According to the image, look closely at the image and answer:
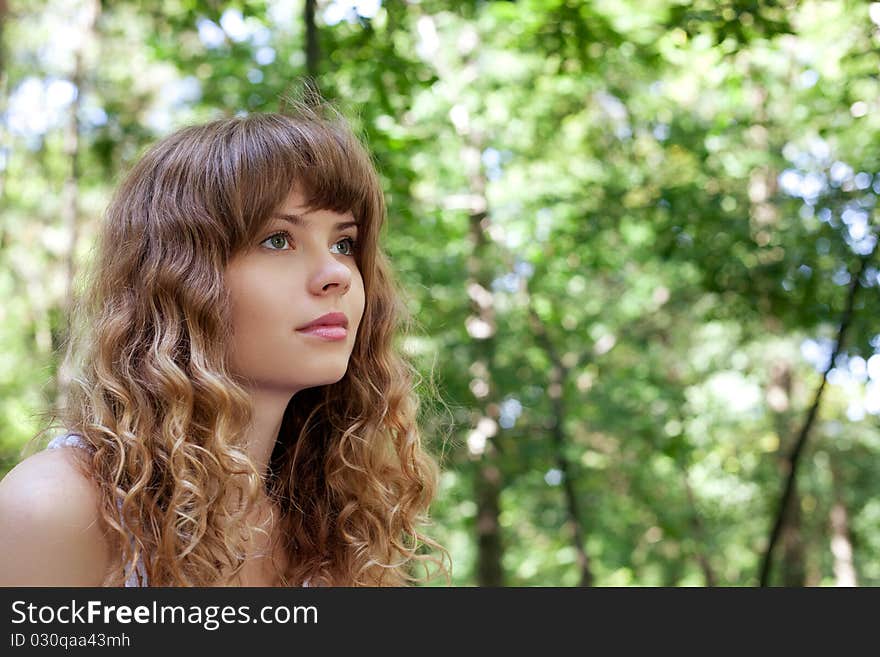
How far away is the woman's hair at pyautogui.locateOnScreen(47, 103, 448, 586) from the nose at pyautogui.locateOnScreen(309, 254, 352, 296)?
147 millimetres

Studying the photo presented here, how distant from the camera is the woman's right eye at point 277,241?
79.6 inches

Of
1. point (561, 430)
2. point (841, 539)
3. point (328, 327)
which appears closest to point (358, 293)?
point (328, 327)

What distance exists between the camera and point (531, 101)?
9.20m

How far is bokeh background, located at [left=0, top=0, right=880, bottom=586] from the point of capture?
5.12 m

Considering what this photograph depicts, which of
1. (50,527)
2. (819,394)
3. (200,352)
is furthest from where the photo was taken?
(819,394)

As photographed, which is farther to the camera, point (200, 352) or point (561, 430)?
point (561, 430)

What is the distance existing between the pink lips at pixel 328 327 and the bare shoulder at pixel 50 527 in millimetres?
535

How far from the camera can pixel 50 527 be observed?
175cm

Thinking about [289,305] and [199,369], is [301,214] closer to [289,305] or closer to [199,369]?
[289,305]

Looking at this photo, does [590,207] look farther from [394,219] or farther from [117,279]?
[117,279]

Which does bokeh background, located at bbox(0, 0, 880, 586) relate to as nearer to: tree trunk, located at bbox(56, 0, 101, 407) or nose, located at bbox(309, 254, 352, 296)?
tree trunk, located at bbox(56, 0, 101, 407)

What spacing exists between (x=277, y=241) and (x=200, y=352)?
29cm

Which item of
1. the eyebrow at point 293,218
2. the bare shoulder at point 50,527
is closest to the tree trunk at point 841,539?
the eyebrow at point 293,218

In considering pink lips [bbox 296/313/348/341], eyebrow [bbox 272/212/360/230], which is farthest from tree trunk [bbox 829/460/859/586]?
eyebrow [bbox 272/212/360/230]
